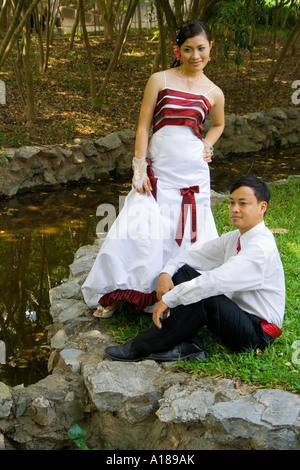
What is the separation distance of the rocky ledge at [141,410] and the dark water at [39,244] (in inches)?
24.0

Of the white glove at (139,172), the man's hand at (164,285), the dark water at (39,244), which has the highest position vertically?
the white glove at (139,172)

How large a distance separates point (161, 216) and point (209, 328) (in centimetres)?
83

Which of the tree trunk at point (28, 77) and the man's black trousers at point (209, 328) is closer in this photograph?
the man's black trousers at point (209, 328)

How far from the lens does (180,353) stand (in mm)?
3170

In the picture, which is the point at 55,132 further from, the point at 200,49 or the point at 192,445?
the point at 192,445

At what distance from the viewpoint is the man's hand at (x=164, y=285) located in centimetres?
318

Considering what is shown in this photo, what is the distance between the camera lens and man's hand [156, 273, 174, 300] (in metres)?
3.18

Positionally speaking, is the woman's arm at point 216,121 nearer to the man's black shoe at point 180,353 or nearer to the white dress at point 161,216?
the white dress at point 161,216

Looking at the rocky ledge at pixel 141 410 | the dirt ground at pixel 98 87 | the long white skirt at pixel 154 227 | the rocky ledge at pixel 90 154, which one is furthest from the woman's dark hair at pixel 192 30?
the rocky ledge at pixel 90 154

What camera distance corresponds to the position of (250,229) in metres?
3.07

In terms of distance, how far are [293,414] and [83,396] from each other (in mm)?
1072


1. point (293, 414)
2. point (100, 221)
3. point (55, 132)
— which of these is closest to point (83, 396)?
point (293, 414)

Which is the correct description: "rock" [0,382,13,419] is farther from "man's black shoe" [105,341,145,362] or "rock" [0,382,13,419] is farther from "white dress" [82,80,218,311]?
"white dress" [82,80,218,311]

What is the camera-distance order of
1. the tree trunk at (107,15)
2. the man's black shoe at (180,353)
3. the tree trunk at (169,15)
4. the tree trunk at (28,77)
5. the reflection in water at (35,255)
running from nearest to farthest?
the man's black shoe at (180,353)
the reflection in water at (35,255)
the tree trunk at (28,77)
the tree trunk at (169,15)
the tree trunk at (107,15)
